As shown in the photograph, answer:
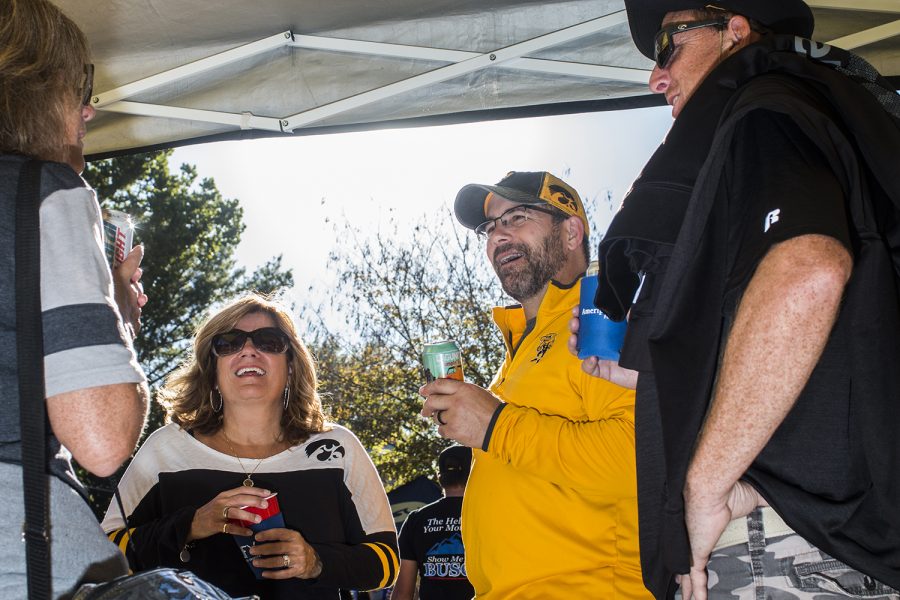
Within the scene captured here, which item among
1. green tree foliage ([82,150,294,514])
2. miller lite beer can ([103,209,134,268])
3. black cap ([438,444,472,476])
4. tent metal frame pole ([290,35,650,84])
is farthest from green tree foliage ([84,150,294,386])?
miller lite beer can ([103,209,134,268])

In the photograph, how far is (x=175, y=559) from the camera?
286cm

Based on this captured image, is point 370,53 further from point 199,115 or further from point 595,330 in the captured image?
point 595,330

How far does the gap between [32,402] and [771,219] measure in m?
1.27

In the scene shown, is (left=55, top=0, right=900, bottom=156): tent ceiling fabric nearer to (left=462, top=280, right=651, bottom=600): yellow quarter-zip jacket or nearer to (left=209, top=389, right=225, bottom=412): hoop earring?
(left=209, top=389, right=225, bottom=412): hoop earring

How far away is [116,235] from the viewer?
1.68 metres

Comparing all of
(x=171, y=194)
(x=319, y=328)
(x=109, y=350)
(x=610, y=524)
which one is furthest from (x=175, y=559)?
(x=171, y=194)

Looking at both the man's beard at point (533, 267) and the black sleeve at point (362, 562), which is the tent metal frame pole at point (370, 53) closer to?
the man's beard at point (533, 267)

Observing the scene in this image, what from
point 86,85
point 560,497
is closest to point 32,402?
point 86,85

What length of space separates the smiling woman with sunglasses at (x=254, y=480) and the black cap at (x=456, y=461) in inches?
89.1

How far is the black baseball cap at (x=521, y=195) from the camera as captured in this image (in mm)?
3281

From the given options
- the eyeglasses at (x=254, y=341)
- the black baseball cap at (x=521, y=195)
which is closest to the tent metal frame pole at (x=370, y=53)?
the black baseball cap at (x=521, y=195)

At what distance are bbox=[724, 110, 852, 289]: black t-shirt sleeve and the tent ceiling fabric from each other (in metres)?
2.41

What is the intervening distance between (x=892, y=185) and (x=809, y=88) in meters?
0.26

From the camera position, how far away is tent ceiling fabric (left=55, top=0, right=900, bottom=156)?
12.0ft
